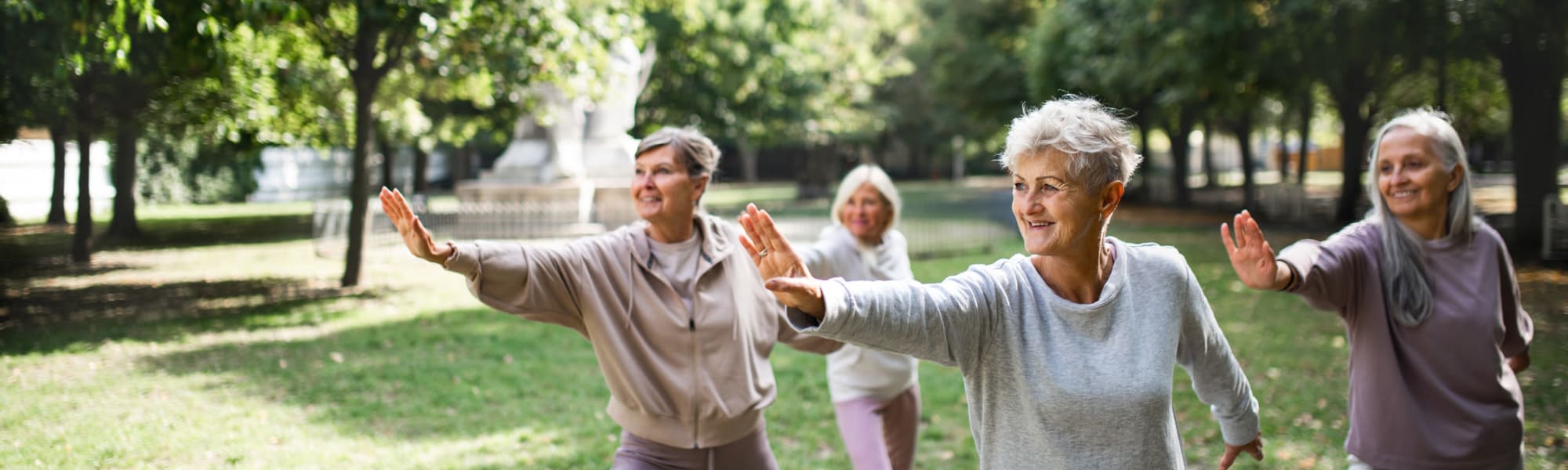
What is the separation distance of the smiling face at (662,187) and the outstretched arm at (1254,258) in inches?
71.3

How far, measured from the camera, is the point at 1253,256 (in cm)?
322

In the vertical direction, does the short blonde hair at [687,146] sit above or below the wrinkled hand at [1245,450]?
above

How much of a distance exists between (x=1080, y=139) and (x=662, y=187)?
185 cm

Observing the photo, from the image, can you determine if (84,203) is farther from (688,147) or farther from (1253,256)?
(1253,256)

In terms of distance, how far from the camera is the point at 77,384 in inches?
300

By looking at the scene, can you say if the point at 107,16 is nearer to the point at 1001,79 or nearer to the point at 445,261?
the point at 445,261

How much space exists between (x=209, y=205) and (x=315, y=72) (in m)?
22.8

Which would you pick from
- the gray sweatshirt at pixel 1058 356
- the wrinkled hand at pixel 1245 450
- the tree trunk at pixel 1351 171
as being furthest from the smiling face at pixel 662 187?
the tree trunk at pixel 1351 171

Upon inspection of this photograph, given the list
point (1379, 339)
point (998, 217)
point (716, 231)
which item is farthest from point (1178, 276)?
point (998, 217)

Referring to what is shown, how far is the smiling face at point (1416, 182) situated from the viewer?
11.7 ft

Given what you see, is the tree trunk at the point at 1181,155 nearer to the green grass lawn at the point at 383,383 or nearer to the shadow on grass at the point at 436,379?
the green grass lawn at the point at 383,383

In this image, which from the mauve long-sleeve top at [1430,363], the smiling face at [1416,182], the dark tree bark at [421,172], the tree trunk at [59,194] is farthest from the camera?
the dark tree bark at [421,172]

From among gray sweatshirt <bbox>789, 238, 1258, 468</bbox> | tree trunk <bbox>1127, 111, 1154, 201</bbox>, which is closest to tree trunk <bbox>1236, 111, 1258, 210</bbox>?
tree trunk <bbox>1127, 111, 1154, 201</bbox>

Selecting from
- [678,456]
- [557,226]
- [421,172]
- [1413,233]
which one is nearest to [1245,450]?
[1413,233]
